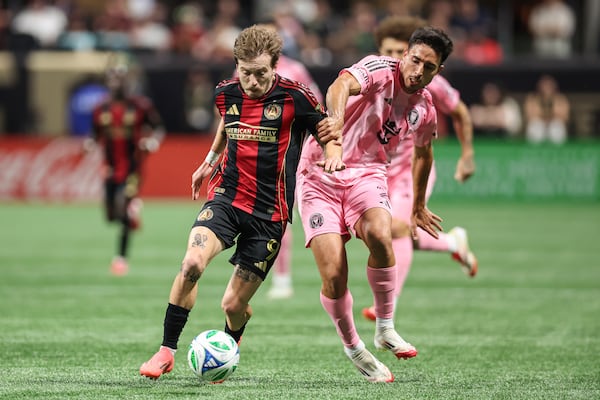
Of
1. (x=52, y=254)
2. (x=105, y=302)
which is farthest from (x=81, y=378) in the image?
(x=52, y=254)

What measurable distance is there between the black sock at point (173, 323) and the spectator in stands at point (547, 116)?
18.6 metres

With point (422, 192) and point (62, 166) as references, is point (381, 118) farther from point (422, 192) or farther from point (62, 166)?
point (62, 166)

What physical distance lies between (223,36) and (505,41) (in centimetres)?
650

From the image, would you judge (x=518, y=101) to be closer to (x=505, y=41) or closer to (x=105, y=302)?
(x=505, y=41)

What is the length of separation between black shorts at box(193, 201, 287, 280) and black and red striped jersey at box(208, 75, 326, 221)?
0.05 metres

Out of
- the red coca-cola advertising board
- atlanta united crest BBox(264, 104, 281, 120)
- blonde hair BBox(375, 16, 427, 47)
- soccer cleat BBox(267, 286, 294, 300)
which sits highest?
blonde hair BBox(375, 16, 427, 47)

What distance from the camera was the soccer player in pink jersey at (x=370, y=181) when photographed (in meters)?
7.11

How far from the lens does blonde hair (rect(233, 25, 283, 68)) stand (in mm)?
6637

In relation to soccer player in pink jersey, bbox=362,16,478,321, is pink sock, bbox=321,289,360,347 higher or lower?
lower

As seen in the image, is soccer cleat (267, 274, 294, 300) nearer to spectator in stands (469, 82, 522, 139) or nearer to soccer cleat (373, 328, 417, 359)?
soccer cleat (373, 328, 417, 359)

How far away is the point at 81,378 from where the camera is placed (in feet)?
22.9

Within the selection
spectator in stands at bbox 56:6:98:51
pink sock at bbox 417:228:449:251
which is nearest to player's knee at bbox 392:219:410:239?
pink sock at bbox 417:228:449:251

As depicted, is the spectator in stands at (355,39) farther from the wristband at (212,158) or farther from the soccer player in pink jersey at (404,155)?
the wristband at (212,158)

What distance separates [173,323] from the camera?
669cm
